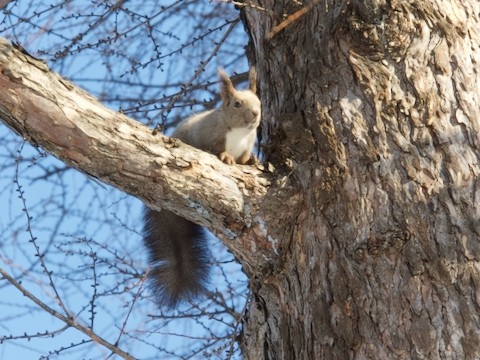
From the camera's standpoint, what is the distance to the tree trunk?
2578 millimetres

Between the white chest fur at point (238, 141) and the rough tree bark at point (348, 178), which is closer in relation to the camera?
the rough tree bark at point (348, 178)

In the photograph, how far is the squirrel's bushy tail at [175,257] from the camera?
11.1 ft

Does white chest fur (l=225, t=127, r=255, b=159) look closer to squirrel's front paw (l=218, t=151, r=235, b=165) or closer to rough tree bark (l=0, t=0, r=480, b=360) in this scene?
squirrel's front paw (l=218, t=151, r=235, b=165)

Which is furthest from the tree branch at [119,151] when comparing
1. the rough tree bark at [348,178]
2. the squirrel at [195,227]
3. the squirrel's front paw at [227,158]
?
the squirrel at [195,227]

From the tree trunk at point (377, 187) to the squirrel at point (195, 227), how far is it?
0.45 m

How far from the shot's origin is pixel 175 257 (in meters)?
3.47

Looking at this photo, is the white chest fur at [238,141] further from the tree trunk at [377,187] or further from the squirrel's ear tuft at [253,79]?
the tree trunk at [377,187]

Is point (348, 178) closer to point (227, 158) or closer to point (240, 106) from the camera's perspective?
point (227, 158)

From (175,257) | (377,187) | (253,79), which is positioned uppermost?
(253,79)

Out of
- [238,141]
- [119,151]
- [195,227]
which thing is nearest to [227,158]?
[238,141]

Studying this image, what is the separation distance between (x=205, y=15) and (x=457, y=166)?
2.12 m

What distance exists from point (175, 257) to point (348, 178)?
3.23 feet

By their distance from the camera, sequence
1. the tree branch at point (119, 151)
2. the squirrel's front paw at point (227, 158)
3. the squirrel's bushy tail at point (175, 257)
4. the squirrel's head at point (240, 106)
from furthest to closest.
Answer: the squirrel's head at point (240, 106) < the squirrel's bushy tail at point (175, 257) < the squirrel's front paw at point (227, 158) < the tree branch at point (119, 151)

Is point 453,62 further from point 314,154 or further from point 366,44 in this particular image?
point 314,154
